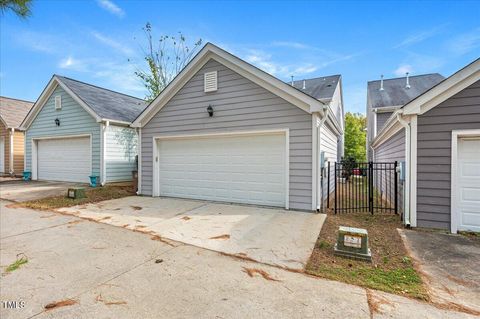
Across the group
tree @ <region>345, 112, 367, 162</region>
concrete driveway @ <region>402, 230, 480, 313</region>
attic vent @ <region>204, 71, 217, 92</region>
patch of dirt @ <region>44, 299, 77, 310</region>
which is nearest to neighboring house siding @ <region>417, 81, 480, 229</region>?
concrete driveway @ <region>402, 230, 480, 313</region>

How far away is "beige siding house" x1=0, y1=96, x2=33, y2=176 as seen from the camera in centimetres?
1498

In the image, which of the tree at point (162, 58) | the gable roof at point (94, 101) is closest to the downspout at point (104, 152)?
the gable roof at point (94, 101)

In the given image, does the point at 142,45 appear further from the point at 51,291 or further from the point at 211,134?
the point at 51,291

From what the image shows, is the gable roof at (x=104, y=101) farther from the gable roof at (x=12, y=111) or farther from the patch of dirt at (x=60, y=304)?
the patch of dirt at (x=60, y=304)

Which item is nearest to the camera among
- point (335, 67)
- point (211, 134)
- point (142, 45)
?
point (211, 134)

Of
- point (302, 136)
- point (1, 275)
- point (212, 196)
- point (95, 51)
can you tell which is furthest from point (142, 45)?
point (1, 275)

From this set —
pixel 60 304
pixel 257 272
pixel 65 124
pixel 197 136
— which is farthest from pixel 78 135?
pixel 257 272

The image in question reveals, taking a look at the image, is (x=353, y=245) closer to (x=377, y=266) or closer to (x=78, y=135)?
(x=377, y=266)

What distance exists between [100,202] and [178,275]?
589 cm

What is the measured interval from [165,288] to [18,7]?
7.42m

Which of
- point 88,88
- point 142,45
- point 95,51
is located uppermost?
point 142,45

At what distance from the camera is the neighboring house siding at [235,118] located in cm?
647

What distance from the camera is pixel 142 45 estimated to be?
1585cm

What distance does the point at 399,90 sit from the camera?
17094 mm
